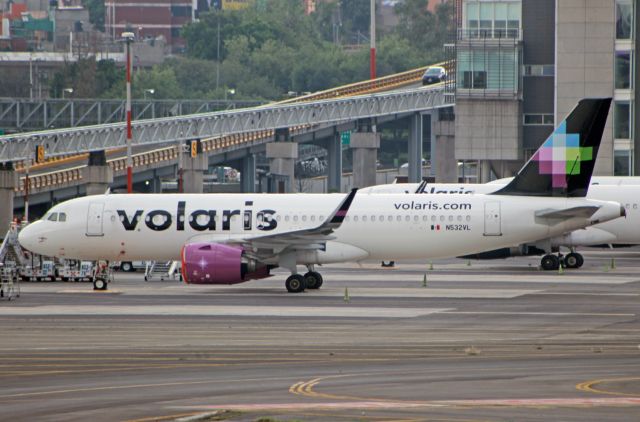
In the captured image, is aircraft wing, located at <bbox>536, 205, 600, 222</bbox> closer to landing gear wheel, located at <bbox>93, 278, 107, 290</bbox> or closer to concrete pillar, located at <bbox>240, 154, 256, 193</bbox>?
landing gear wheel, located at <bbox>93, 278, 107, 290</bbox>

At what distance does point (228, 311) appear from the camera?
4341cm

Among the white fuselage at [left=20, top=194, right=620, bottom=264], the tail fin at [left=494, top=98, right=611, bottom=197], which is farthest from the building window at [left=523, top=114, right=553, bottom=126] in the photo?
the white fuselage at [left=20, top=194, right=620, bottom=264]

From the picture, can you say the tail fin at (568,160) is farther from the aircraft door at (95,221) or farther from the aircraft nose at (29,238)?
the aircraft nose at (29,238)

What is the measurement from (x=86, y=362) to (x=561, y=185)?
25.4 metres

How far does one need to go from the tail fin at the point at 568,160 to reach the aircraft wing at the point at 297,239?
757cm

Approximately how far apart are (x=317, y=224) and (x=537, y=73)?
48.4 metres

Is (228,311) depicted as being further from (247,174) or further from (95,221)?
(247,174)

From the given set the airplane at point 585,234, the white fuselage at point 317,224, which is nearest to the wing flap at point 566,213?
the white fuselage at point 317,224

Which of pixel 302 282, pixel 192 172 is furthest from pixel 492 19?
pixel 302 282

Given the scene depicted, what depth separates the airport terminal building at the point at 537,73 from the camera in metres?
90.6

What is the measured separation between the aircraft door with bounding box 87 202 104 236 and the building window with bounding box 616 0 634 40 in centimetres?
4953

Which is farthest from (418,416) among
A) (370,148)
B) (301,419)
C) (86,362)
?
(370,148)

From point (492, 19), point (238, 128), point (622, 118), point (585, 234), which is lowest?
point (585, 234)

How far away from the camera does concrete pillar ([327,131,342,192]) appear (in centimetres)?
14188
